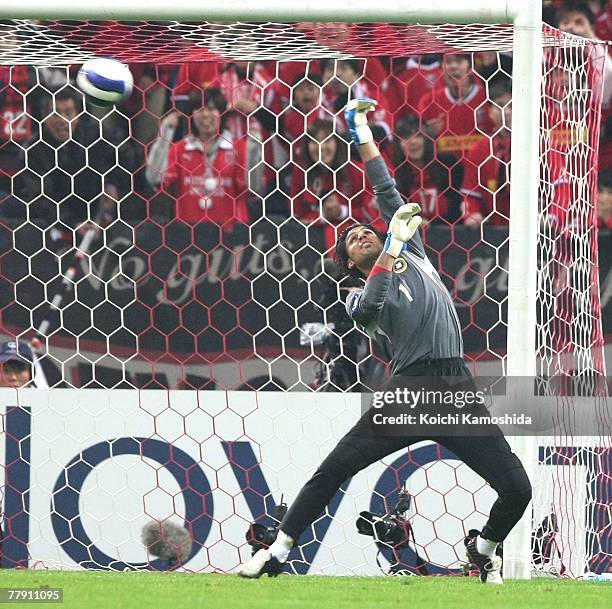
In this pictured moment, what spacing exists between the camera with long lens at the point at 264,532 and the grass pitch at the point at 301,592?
409 mm

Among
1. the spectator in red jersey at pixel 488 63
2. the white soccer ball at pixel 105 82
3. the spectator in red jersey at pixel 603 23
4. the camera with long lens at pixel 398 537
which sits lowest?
the camera with long lens at pixel 398 537

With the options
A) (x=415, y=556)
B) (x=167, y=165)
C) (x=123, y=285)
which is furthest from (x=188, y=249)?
(x=415, y=556)

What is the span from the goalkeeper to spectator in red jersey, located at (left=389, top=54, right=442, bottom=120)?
3054mm

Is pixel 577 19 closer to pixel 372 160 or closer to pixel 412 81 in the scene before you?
pixel 412 81

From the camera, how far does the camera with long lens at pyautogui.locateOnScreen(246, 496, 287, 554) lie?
21.3 feet

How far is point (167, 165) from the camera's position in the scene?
8.84m

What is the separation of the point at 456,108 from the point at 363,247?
3598mm

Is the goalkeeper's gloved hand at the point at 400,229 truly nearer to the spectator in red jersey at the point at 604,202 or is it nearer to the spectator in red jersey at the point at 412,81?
the spectator in red jersey at the point at 412,81

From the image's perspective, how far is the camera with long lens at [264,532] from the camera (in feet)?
21.3

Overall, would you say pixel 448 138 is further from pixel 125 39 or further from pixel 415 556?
pixel 415 556

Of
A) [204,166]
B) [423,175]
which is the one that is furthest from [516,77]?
[204,166]

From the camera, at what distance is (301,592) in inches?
206

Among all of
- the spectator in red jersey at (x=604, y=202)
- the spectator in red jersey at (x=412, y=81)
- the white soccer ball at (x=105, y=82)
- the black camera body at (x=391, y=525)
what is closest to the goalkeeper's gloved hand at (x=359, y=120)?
the white soccer ball at (x=105, y=82)

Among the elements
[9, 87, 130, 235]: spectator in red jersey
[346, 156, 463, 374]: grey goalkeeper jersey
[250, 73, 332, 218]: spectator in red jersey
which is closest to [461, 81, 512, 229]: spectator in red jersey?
[250, 73, 332, 218]: spectator in red jersey
